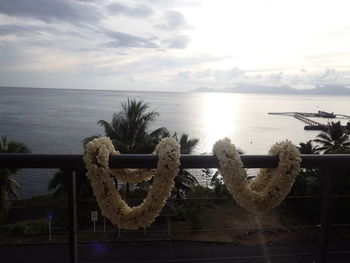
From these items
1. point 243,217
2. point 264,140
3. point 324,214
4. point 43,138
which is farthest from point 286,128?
point 324,214

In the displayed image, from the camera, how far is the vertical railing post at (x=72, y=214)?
1991 mm

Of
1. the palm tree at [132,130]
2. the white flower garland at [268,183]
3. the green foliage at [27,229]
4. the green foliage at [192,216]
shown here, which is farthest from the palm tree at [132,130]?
the white flower garland at [268,183]

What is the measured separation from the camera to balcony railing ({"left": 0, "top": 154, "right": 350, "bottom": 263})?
1930 mm

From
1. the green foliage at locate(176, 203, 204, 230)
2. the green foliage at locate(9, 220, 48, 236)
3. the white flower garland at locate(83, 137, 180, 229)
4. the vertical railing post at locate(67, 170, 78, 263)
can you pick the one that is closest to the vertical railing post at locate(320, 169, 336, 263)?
the white flower garland at locate(83, 137, 180, 229)

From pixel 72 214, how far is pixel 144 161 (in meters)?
0.52

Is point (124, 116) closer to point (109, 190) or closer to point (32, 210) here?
point (32, 210)

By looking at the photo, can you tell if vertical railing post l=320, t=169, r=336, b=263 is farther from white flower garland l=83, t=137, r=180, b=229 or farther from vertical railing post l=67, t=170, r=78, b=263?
vertical railing post l=67, t=170, r=78, b=263

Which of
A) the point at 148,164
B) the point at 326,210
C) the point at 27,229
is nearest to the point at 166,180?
the point at 148,164

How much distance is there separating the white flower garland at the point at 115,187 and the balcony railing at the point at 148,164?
52 mm

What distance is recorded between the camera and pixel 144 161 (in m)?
1.99

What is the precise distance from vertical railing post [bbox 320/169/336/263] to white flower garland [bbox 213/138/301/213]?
18 centimetres

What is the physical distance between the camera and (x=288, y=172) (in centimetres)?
218

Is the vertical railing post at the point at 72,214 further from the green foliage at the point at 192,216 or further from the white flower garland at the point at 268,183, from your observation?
the green foliage at the point at 192,216

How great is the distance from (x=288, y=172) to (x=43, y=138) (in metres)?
66.6
